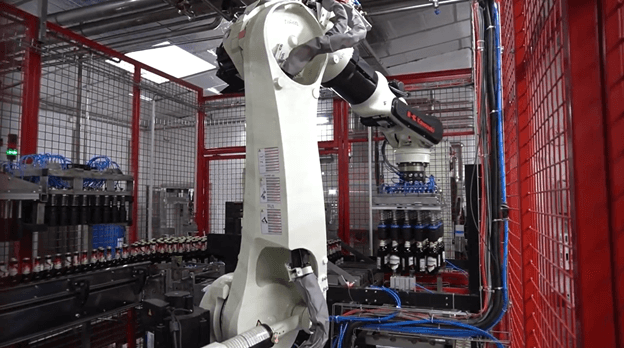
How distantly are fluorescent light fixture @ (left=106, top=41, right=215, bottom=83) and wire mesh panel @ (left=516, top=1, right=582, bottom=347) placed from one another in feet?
17.8

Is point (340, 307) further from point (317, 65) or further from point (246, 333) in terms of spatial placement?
point (317, 65)

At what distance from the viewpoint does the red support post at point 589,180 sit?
2.34 feet

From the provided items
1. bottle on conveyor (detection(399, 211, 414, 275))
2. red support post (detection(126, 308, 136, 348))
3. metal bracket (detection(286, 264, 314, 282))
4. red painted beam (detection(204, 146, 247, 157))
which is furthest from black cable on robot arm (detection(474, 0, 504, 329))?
red support post (detection(126, 308, 136, 348))

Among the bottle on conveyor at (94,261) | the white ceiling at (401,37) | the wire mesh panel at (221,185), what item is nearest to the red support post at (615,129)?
the white ceiling at (401,37)

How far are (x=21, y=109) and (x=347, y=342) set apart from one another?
3.31 meters

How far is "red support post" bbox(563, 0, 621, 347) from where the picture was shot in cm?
71

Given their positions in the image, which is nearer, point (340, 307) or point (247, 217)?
point (247, 217)

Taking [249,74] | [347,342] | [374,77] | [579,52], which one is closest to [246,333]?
[249,74]

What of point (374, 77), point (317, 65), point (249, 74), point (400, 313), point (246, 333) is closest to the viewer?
point (246, 333)

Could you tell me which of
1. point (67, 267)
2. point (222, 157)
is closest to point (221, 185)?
point (222, 157)

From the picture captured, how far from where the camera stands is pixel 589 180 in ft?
2.39

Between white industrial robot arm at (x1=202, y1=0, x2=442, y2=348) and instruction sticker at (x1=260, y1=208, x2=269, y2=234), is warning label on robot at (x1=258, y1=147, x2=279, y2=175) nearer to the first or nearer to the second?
white industrial robot arm at (x1=202, y1=0, x2=442, y2=348)

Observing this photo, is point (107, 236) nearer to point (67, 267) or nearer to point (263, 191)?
point (67, 267)

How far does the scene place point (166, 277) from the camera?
11.3ft
